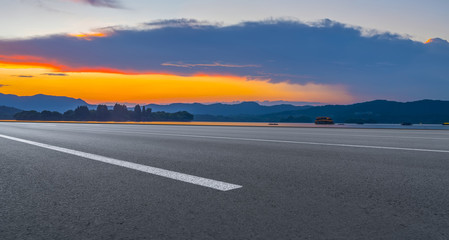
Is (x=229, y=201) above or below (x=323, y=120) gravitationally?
below

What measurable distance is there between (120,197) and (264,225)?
1826 mm

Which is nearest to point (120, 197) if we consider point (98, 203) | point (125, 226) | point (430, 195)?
point (98, 203)

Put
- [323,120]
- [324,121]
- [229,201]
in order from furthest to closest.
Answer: [323,120]
[324,121]
[229,201]

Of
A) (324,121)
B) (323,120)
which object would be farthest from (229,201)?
(323,120)

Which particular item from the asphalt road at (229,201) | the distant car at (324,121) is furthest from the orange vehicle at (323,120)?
the asphalt road at (229,201)

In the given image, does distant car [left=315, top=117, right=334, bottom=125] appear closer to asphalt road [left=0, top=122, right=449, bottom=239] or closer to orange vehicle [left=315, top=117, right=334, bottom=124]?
orange vehicle [left=315, top=117, right=334, bottom=124]

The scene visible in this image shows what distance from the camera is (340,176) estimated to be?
521 cm

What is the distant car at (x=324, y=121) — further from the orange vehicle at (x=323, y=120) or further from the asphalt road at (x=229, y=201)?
the asphalt road at (x=229, y=201)

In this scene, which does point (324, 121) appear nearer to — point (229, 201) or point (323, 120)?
point (323, 120)

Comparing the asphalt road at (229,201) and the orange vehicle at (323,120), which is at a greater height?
the orange vehicle at (323,120)

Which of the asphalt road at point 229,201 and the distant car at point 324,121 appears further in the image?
the distant car at point 324,121

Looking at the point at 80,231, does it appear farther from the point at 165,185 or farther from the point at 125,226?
the point at 165,185

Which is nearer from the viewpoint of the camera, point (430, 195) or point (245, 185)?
point (430, 195)

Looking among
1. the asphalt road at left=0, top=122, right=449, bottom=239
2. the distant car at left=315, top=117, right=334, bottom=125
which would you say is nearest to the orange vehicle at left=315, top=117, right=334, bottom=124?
the distant car at left=315, top=117, right=334, bottom=125
